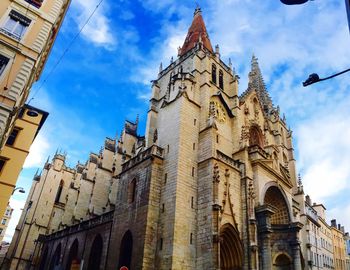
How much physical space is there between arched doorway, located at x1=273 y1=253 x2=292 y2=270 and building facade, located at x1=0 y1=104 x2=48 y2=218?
1895 cm

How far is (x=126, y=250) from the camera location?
19.3 meters

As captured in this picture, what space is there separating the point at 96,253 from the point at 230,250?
33.9 ft

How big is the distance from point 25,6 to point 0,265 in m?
28.9

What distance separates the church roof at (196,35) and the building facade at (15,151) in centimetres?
1622

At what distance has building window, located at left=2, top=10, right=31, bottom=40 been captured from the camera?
1329 centimetres

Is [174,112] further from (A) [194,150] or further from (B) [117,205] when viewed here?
(B) [117,205]

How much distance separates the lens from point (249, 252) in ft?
63.2

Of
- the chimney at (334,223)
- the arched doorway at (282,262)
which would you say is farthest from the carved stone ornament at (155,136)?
the chimney at (334,223)

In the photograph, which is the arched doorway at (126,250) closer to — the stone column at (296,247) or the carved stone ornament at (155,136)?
the carved stone ornament at (155,136)

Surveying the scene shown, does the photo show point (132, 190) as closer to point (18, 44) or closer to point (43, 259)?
point (18, 44)

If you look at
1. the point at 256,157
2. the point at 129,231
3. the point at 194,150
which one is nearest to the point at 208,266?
the point at 129,231

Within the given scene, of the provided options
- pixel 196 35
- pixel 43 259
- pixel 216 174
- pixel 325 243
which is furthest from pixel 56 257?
pixel 325 243

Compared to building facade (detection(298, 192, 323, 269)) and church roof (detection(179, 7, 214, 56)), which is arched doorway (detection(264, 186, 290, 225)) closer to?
building facade (detection(298, 192, 323, 269))

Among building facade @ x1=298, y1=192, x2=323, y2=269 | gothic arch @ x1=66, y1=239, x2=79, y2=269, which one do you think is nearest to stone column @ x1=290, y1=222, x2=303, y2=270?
building facade @ x1=298, y1=192, x2=323, y2=269
